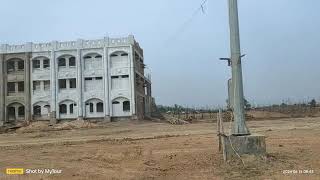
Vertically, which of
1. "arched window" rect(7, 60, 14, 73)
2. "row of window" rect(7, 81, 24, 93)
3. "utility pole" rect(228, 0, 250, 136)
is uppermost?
"arched window" rect(7, 60, 14, 73)

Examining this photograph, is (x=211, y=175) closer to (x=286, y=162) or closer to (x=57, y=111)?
(x=286, y=162)

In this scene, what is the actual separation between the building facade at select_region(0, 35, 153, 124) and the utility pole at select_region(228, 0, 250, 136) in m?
47.3

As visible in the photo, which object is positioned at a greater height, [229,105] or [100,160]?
[229,105]

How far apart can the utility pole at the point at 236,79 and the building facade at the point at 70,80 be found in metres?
47.3

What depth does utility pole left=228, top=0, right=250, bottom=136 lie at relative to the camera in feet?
45.8

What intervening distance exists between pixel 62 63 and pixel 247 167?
5337 cm

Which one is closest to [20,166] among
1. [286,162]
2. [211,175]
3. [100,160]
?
[100,160]

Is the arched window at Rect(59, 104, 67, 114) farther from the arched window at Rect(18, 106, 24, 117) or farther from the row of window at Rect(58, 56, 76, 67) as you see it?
the arched window at Rect(18, 106, 24, 117)

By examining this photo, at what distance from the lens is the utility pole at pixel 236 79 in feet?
45.8

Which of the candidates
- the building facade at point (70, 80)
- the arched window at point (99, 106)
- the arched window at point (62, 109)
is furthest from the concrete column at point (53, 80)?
the arched window at point (99, 106)

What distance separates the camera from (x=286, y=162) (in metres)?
13.4

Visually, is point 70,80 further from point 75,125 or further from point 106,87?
point 75,125

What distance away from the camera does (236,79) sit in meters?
14.0

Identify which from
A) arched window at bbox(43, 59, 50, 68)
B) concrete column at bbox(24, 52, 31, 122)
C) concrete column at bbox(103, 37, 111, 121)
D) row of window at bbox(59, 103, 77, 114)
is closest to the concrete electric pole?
concrete column at bbox(103, 37, 111, 121)
